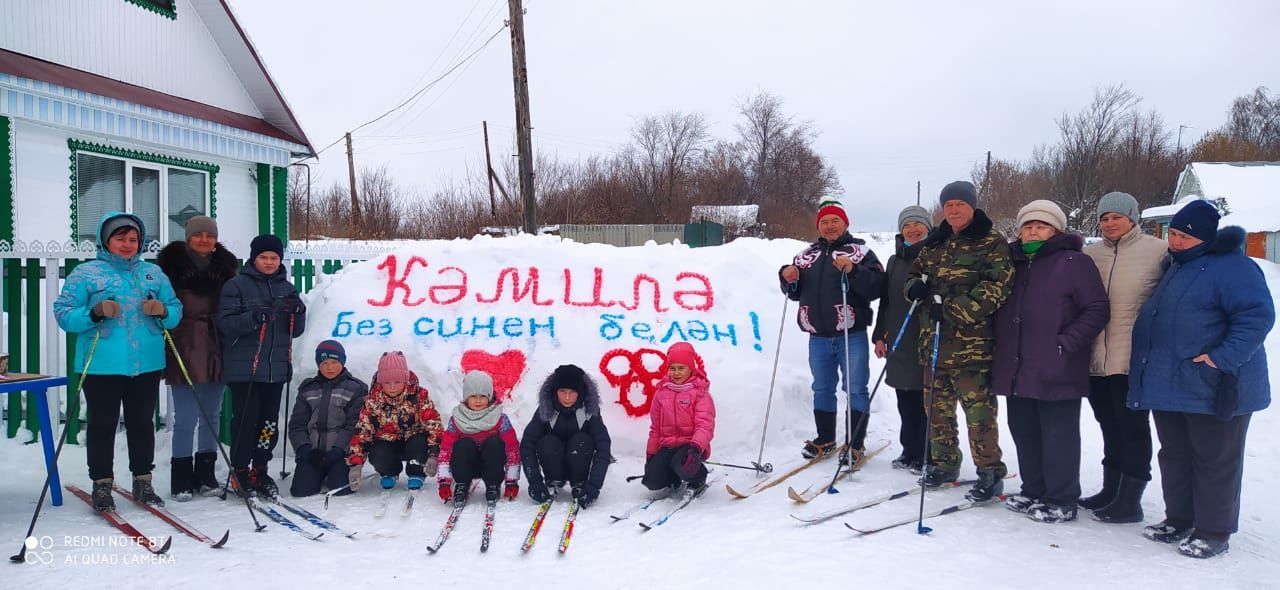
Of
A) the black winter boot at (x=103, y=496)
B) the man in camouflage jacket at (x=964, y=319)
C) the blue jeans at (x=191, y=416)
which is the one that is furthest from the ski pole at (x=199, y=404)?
the man in camouflage jacket at (x=964, y=319)

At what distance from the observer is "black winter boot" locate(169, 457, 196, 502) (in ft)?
15.2

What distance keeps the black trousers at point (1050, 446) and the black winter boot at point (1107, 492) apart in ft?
0.76

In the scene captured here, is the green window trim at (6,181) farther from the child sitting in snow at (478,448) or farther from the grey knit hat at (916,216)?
the grey knit hat at (916,216)

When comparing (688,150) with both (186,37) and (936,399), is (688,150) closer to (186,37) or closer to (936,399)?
(186,37)

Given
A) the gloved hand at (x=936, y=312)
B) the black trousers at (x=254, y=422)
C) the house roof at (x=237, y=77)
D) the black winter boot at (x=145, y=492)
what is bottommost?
the black winter boot at (x=145, y=492)

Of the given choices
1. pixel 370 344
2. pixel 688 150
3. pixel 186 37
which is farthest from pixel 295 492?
pixel 688 150

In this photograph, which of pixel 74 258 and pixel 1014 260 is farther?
pixel 74 258

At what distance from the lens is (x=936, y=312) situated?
4.32 metres

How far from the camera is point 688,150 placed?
132ft

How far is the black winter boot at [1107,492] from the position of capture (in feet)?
13.8

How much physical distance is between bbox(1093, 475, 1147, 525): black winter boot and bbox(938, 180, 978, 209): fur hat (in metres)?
1.73

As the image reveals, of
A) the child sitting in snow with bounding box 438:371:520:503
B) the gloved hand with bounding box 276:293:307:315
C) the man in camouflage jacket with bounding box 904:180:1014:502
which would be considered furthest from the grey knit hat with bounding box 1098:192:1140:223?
the gloved hand with bounding box 276:293:307:315

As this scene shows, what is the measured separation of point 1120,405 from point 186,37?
457 inches

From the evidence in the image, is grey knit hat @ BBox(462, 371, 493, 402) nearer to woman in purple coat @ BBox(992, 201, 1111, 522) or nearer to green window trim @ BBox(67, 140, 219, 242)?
woman in purple coat @ BBox(992, 201, 1111, 522)
